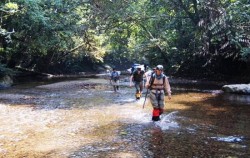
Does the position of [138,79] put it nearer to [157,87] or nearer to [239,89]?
[157,87]

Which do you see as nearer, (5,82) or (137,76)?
(137,76)

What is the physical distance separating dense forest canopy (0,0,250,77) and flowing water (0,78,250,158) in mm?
Answer: 7583

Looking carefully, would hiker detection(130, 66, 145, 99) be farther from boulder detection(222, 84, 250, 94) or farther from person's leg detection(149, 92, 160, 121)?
boulder detection(222, 84, 250, 94)

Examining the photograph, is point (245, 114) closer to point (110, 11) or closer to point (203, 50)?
point (203, 50)

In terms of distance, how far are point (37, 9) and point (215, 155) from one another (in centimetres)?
2030

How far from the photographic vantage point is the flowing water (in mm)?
8344

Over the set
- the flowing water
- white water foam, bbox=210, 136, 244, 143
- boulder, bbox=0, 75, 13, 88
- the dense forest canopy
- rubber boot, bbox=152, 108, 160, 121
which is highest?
the dense forest canopy

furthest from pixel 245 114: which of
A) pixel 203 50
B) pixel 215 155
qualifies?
pixel 203 50

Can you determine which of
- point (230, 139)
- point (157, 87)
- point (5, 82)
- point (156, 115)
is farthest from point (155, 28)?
point (230, 139)

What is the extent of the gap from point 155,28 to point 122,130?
28.4m

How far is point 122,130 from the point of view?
35.1ft

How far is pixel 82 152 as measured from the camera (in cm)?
824

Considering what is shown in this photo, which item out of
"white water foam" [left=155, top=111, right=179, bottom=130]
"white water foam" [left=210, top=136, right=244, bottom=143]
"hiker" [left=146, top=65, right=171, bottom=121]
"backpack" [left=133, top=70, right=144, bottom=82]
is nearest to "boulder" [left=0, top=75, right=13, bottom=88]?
"backpack" [left=133, top=70, right=144, bottom=82]

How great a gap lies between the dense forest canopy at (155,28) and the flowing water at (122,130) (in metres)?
7.58
